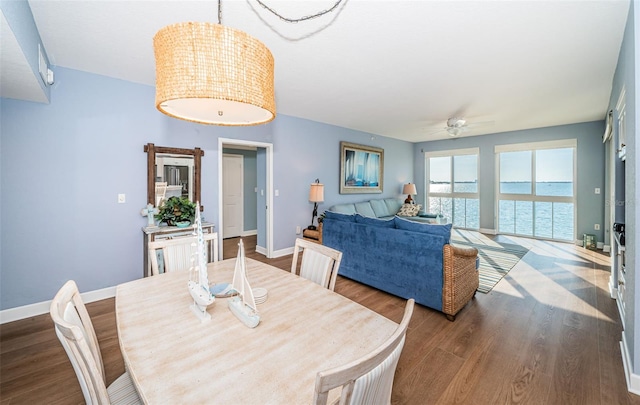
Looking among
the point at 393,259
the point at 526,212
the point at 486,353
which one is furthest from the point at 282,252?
the point at 526,212

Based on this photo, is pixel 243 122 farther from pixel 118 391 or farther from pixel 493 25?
pixel 493 25

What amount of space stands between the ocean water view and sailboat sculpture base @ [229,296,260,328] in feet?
22.9

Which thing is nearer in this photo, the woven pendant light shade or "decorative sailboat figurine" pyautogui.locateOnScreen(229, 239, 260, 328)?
the woven pendant light shade

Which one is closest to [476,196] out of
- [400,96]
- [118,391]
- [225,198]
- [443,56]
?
[400,96]

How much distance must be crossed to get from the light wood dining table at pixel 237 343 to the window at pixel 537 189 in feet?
21.5

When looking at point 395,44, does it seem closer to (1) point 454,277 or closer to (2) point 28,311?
(1) point 454,277

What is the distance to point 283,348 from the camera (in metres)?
1.02

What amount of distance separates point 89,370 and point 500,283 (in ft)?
13.3

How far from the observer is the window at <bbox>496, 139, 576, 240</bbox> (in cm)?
554

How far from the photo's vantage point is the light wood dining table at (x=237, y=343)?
81cm

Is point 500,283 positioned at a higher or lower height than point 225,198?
lower

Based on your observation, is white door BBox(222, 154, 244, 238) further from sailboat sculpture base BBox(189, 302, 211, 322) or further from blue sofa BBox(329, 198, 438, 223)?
sailboat sculpture base BBox(189, 302, 211, 322)

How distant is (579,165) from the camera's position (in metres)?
5.29

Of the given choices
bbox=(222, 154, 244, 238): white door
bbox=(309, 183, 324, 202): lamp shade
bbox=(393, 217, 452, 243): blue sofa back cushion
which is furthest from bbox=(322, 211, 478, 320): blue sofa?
bbox=(222, 154, 244, 238): white door
